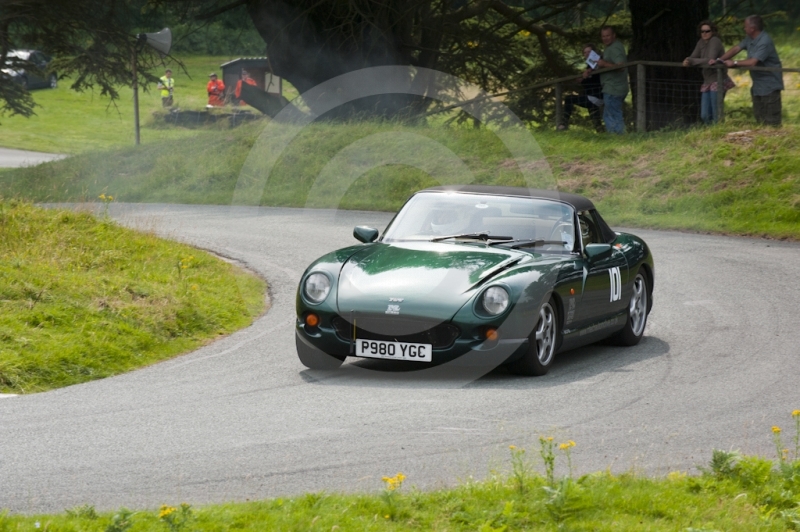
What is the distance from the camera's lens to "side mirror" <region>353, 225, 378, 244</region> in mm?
9766

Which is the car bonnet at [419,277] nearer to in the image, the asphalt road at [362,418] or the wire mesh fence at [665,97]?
the asphalt road at [362,418]

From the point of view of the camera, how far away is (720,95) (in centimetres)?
2228

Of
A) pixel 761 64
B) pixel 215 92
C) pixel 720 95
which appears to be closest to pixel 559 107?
pixel 720 95

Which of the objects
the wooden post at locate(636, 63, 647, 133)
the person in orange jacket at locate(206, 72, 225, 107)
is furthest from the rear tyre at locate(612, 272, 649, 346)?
the person in orange jacket at locate(206, 72, 225, 107)

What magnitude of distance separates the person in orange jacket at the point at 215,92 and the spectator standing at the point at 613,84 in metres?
28.8

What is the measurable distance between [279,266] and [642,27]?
549 inches

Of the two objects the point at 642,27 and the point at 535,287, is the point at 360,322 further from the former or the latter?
the point at 642,27

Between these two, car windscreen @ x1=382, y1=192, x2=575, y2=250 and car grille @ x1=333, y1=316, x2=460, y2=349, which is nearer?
car grille @ x1=333, y1=316, x2=460, y2=349

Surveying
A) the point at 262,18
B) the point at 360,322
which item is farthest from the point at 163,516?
the point at 262,18

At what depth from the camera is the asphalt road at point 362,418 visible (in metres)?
5.88

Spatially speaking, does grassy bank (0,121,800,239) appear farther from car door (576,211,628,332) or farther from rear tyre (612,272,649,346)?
car door (576,211,628,332)

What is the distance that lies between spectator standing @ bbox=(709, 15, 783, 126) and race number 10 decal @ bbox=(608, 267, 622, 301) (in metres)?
12.1

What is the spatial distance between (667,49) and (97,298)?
58.5 feet

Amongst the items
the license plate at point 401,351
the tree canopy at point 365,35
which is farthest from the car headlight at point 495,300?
the tree canopy at point 365,35
